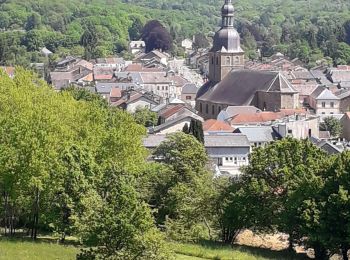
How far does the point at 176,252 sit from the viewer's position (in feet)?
70.7

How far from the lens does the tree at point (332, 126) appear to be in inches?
1882

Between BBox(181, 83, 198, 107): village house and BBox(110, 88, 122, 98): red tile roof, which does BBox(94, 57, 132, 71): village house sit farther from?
BBox(110, 88, 122, 98): red tile roof

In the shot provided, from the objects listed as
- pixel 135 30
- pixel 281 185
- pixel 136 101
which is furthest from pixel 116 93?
pixel 135 30

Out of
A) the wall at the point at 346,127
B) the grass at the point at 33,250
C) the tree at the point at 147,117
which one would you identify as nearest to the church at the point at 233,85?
the wall at the point at 346,127

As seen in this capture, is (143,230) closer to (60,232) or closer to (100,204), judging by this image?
(100,204)

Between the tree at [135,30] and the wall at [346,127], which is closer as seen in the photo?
the wall at [346,127]

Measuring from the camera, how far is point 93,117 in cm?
2698

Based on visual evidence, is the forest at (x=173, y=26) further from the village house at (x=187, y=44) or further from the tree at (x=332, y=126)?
the tree at (x=332, y=126)

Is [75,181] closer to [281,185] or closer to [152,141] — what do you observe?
[281,185]

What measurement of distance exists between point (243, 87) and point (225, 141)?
13.7m

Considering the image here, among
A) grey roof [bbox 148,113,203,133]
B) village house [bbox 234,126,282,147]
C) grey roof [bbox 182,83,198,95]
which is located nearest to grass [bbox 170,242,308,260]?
village house [bbox 234,126,282,147]

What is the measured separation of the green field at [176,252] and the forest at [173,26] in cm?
6448

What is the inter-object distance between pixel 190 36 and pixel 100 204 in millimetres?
112594

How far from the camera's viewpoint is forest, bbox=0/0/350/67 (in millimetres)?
96438
